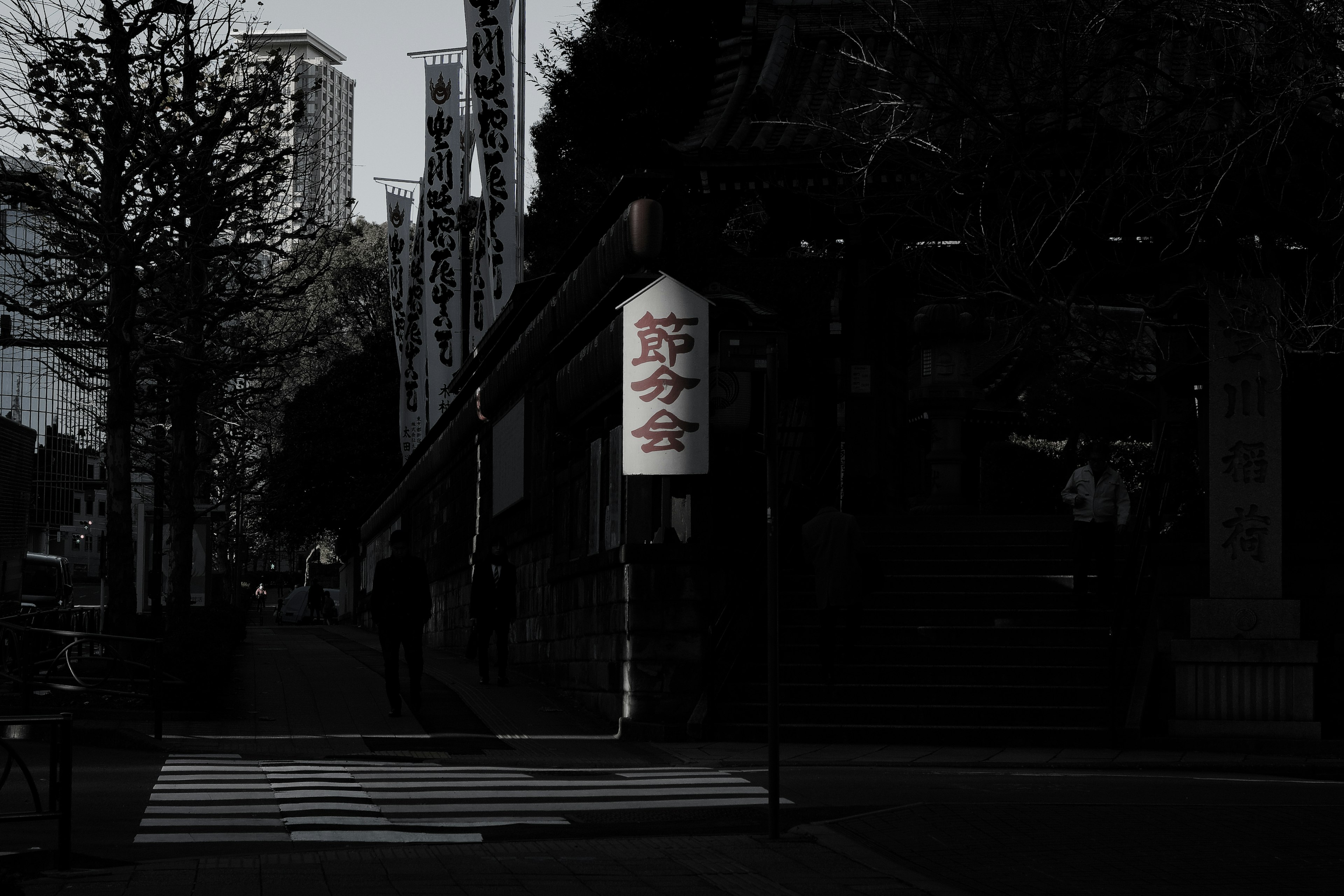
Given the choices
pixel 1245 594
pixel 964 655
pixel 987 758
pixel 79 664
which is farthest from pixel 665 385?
pixel 79 664

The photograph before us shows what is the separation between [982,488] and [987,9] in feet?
73.3

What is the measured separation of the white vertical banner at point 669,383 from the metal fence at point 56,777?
805 centimetres

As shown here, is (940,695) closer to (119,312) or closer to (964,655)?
(964,655)

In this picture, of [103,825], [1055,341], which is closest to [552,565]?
[1055,341]

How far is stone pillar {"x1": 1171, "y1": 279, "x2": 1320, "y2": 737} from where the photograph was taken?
51.2 ft

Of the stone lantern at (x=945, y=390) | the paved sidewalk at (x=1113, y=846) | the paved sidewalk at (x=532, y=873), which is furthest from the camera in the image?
the stone lantern at (x=945, y=390)

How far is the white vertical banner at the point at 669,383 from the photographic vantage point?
15.9 m

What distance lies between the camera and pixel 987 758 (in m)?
14.4

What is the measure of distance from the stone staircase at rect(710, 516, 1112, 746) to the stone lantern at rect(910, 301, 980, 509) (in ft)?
25.0

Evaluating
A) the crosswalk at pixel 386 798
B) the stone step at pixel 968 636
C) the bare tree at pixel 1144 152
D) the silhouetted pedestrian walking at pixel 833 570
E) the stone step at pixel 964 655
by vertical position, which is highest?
the bare tree at pixel 1144 152

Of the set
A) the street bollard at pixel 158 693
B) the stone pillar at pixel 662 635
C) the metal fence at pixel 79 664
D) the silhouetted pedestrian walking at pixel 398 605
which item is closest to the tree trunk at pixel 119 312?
the metal fence at pixel 79 664

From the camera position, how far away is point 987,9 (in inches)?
511

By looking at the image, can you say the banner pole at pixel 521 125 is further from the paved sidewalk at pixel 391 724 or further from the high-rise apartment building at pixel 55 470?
the high-rise apartment building at pixel 55 470

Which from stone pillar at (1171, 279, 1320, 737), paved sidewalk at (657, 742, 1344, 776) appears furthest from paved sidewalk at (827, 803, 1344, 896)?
stone pillar at (1171, 279, 1320, 737)
